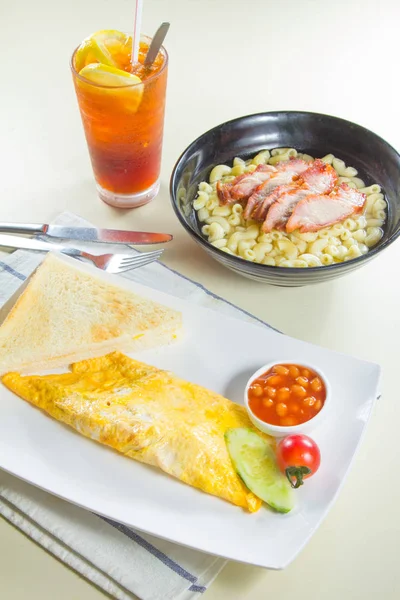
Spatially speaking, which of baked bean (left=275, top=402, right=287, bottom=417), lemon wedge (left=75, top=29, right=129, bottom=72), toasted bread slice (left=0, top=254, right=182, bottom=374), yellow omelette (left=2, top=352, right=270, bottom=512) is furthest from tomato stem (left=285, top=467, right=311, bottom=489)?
lemon wedge (left=75, top=29, right=129, bottom=72)

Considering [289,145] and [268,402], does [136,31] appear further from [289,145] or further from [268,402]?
[268,402]

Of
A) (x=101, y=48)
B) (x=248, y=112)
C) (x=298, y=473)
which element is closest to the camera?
(x=298, y=473)

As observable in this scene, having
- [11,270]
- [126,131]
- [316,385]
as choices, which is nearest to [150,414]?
[316,385]

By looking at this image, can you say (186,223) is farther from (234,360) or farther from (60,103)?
(60,103)

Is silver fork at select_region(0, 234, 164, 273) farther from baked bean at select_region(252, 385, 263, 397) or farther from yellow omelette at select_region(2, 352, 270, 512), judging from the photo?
baked bean at select_region(252, 385, 263, 397)

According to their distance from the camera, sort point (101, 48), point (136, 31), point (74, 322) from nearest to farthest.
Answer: point (74, 322)
point (136, 31)
point (101, 48)

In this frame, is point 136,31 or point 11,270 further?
point 11,270

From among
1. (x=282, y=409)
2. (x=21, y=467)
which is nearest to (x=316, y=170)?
(x=282, y=409)
